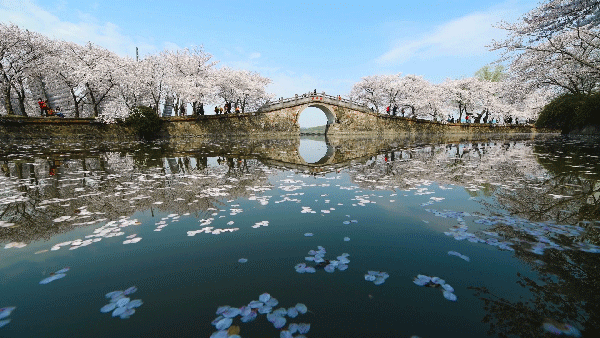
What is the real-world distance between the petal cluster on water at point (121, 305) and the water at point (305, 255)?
0.24 ft

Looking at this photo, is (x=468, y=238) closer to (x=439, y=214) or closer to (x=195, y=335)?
(x=439, y=214)

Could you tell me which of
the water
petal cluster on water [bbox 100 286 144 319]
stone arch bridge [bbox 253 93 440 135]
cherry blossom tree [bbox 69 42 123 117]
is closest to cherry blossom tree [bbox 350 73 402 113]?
stone arch bridge [bbox 253 93 440 135]

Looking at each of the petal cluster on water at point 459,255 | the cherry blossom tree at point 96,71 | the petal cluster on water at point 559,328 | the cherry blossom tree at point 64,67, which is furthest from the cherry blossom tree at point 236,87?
the petal cluster on water at point 559,328

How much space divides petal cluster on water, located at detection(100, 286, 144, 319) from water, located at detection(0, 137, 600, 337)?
0.24ft

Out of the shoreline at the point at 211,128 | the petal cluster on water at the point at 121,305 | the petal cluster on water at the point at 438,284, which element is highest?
the shoreline at the point at 211,128

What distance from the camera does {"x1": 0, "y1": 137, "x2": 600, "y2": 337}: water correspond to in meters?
2.64

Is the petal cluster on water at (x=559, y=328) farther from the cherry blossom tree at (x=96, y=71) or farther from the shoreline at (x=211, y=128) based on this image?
the cherry blossom tree at (x=96, y=71)

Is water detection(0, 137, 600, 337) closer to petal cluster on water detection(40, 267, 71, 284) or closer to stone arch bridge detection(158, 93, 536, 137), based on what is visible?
petal cluster on water detection(40, 267, 71, 284)

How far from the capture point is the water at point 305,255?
8.66ft

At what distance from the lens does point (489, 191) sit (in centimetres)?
752

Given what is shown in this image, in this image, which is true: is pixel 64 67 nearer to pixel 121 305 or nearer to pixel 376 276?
pixel 121 305

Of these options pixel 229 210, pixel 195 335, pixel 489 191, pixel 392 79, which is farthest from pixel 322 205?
pixel 392 79

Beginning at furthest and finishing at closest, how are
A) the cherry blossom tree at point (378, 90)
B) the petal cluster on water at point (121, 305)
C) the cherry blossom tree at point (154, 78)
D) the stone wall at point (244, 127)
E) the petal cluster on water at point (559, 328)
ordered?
the cherry blossom tree at point (378, 90) → the cherry blossom tree at point (154, 78) → the stone wall at point (244, 127) → the petal cluster on water at point (121, 305) → the petal cluster on water at point (559, 328)

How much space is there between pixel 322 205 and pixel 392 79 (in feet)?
174
